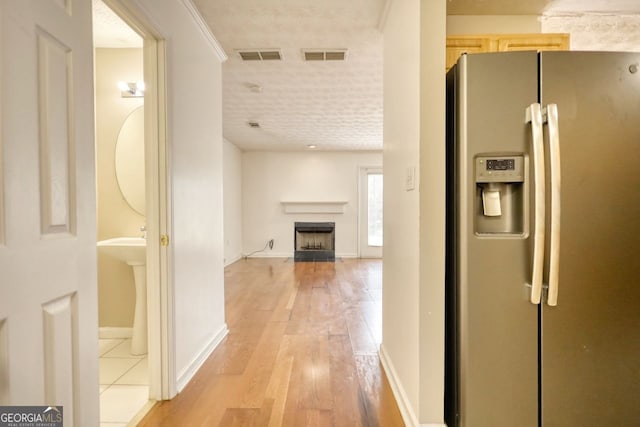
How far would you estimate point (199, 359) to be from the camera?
218 centimetres

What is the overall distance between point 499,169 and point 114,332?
10.2 ft

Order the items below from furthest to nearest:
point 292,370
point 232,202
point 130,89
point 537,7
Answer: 1. point 232,202
2. point 130,89
3. point 292,370
4. point 537,7

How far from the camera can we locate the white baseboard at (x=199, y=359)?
1922 millimetres

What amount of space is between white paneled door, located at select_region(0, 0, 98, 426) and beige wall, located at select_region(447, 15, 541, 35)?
2012 mm

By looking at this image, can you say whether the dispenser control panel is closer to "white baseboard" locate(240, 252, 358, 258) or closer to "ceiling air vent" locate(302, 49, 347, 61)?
"ceiling air vent" locate(302, 49, 347, 61)

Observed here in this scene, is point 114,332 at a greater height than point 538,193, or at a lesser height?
lesser

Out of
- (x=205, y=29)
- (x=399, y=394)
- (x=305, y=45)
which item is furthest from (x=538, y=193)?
(x=205, y=29)

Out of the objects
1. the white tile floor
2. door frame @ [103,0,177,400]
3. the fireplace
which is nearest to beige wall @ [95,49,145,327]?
the white tile floor

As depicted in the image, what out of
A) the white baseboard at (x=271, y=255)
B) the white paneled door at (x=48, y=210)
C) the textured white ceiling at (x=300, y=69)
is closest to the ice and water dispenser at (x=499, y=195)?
the textured white ceiling at (x=300, y=69)

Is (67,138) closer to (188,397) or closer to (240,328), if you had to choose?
(188,397)

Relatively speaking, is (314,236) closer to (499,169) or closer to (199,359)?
(199,359)

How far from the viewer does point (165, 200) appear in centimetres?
180

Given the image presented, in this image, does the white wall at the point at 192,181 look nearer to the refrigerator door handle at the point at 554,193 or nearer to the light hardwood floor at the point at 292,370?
the light hardwood floor at the point at 292,370

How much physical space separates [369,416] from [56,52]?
2.08 m
